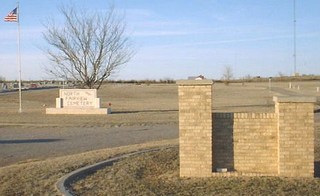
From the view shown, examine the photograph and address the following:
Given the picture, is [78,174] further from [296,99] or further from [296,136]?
[296,99]

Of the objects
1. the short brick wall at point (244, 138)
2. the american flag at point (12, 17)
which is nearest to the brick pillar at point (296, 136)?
the short brick wall at point (244, 138)

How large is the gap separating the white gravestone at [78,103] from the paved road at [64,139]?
321 inches

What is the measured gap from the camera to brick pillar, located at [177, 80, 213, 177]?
9.50 metres

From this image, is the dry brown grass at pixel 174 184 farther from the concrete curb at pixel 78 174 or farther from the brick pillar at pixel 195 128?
the brick pillar at pixel 195 128

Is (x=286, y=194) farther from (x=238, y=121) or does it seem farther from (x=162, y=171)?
(x=162, y=171)

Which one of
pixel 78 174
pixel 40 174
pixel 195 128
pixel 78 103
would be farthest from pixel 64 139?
pixel 78 103

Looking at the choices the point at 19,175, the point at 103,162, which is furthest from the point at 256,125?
the point at 19,175

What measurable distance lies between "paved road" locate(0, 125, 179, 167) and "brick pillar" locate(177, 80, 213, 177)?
5125 mm

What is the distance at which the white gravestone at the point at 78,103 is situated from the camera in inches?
1228

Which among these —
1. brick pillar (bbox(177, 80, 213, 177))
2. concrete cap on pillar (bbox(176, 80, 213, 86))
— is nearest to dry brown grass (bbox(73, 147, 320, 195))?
brick pillar (bbox(177, 80, 213, 177))

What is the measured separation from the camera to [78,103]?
31.6 m

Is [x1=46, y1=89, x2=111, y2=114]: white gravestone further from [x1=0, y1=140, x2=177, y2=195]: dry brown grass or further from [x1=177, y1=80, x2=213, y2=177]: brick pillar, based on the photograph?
[x1=177, y1=80, x2=213, y2=177]: brick pillar

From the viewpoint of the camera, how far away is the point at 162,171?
10453 millimetres

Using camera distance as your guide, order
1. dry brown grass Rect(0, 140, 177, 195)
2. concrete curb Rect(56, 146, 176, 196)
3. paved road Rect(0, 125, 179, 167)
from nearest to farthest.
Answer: concrete curb Rect(56, 146, 176, 196) < dry brown grass Rect(0, 140, 177, 195) < paved road Rect(0, 125, 179, 167)
